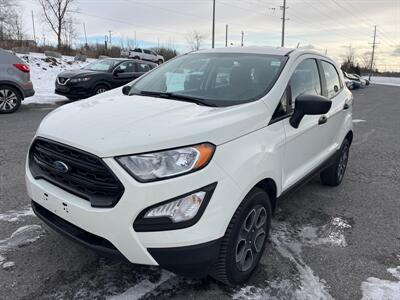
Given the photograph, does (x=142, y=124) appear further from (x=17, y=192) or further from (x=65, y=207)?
(x=17, y=192)

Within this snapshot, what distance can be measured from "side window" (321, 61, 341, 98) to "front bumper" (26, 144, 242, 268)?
254cm

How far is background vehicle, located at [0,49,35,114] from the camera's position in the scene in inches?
366

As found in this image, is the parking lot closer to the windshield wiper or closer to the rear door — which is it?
the rear door

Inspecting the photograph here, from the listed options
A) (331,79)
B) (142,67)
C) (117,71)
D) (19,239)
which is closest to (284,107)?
(331,79)

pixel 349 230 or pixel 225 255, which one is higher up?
pixel 225 255

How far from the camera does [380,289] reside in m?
2.82

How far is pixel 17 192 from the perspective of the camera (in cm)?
428

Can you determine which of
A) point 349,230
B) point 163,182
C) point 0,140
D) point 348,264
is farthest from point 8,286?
point 0,140

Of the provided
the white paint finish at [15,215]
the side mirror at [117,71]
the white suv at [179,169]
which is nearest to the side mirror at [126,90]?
the white suv at [179,169]

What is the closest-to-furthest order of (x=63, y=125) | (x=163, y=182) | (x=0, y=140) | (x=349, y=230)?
(x=163, y=182)
(x=63, y=125)
(x=349, y=230)
(x=0, y=140)

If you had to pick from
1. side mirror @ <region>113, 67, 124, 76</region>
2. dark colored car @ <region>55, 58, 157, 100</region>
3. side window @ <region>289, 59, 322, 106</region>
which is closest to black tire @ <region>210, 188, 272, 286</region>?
side window @ <region>289, 59, 322, 106</region>

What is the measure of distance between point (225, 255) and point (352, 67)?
7719cm

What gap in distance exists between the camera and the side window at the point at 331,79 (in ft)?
14.2

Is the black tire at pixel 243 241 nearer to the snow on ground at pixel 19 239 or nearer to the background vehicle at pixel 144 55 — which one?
the snow on ground at pixel 19 239
